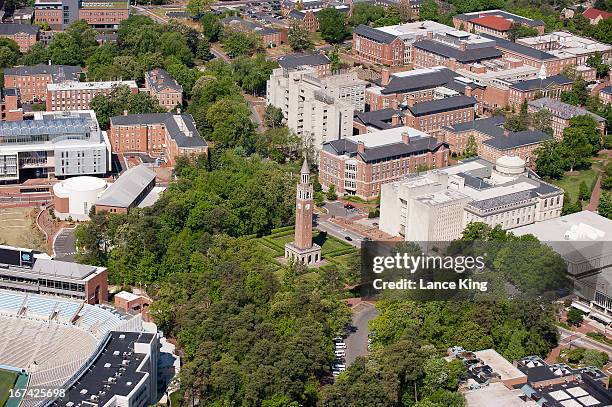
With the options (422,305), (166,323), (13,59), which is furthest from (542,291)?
(13,59)

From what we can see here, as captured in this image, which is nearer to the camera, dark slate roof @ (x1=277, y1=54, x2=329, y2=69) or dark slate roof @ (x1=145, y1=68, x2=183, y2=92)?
dark slate roof @ (x1=145, y1=68, x2=183, y2=92)

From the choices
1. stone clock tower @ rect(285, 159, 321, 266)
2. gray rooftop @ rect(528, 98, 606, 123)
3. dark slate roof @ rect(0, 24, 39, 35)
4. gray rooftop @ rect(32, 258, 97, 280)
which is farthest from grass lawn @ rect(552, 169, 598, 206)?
dark slate roof @ rect(0, 24, 39, 35)

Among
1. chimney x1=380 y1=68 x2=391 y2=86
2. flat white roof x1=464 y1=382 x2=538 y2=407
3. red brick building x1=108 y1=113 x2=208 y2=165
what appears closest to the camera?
flat white roof x1=464 y1=382 x2=538 y2=407

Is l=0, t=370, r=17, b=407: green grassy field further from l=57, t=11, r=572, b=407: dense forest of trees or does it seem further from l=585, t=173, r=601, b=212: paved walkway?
l=585, t=173, r=601, b=212: paved walkway

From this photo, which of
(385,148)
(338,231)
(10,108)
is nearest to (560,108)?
(385,148)

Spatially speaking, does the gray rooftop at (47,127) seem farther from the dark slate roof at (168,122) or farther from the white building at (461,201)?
the white building at (461,201)

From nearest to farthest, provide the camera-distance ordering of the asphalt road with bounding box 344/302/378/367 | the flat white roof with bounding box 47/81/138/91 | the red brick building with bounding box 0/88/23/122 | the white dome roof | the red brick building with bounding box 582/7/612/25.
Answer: the asphalt road with bounding box 344/302/378/367, the white dome roof, the red brick building with bounding box 0/88/23/122, the flat white roof with bounding box 47/81/138/91, the red brick building with bounding box 582/7/612/25

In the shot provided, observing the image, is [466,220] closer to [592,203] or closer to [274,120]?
[592,203]
